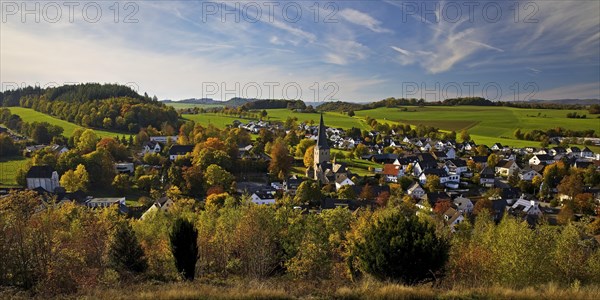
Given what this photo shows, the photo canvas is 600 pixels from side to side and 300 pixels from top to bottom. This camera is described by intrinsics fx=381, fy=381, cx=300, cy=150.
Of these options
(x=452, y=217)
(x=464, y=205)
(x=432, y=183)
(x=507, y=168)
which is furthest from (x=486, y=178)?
(x=452, y=217)

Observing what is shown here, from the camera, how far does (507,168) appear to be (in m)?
54.7

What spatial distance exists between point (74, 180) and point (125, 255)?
33.5 m

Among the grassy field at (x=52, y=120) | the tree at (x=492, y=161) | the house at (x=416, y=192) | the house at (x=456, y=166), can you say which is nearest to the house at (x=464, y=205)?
the house at (x=416, y=192)

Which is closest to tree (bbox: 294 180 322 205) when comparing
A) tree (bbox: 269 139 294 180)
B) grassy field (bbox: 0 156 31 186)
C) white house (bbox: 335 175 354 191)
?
white house (bbox: 335 175 354 191)

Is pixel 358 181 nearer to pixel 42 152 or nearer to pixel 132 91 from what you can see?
pixel 42 152

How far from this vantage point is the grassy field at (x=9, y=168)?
43.1 m

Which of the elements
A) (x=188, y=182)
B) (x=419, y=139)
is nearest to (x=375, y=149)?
(x=419, y=139)

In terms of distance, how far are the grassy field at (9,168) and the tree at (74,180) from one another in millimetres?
6307

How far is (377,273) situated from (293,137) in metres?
58.9

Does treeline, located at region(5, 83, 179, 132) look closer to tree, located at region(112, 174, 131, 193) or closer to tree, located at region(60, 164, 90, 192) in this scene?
tree, located at region(60, 164, 90, 192)

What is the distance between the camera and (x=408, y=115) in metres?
101

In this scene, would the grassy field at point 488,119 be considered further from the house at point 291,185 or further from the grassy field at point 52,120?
the grassy field at point 52,120

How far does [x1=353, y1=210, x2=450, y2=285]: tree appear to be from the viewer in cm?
1213

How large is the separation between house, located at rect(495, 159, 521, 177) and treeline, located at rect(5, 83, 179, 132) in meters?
61.7
